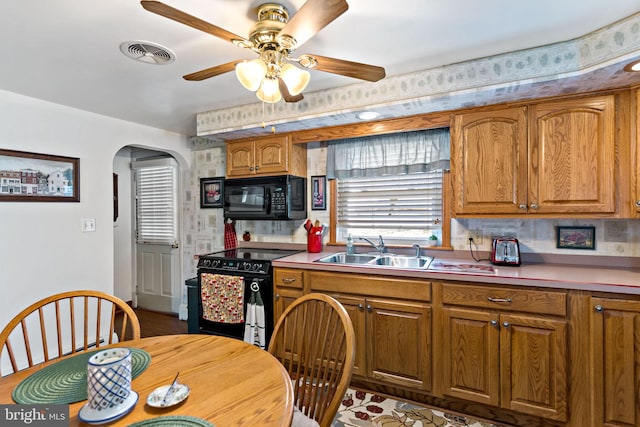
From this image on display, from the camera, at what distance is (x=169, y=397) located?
0.94 m

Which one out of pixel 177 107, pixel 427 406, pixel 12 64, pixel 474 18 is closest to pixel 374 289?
pixel 427 406

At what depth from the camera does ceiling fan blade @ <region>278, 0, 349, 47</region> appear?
1.09m

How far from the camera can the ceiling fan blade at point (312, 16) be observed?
42.9 inches

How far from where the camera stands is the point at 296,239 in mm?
3336

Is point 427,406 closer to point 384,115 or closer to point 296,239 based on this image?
point 296,239

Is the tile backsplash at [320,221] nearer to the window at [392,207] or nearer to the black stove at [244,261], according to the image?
the window at [392,207]

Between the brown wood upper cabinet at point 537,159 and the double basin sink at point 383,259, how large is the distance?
0.48 meters

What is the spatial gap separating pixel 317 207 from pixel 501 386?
2.00 m

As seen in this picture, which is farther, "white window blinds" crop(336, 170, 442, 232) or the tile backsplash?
"white window blinds" crop(336, 170, 442, 232)

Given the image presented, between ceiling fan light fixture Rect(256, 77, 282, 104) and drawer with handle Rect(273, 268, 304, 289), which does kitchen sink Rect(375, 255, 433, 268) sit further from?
ceiling fan light fixture Rect(256, 77, 282, 104)

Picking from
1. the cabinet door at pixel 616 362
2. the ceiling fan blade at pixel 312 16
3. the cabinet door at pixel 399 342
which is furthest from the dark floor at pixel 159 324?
the cabinet door at pixel 616 362

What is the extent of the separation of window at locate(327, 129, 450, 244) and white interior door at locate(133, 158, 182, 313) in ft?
7.51

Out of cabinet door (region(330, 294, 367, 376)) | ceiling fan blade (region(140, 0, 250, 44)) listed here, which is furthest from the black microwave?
ceiling fan blade (region(140, 0, 250, 44))

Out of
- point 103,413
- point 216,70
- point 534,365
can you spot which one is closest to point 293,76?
point 216,70
